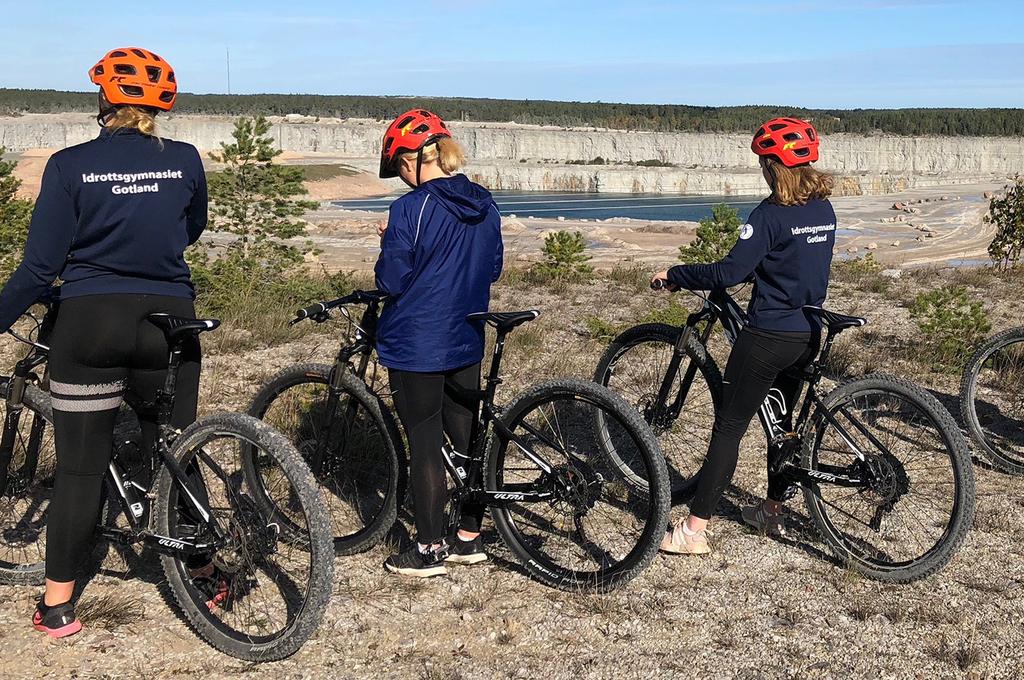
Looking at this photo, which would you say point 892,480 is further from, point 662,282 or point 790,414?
point 662,282

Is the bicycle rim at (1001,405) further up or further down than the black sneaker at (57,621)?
further up

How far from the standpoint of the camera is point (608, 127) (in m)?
149

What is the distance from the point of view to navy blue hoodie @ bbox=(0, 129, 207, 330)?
320 cm

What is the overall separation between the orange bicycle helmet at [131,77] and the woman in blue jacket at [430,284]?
2.82 feet

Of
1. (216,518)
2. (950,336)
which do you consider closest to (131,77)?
(216,518)

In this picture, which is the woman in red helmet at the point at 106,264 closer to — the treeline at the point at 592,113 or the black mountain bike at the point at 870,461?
the black mountain bike at the point at 870,461

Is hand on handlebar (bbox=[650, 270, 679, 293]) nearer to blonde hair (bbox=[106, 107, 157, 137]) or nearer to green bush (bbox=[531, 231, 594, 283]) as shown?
blonde hair (bbox=[106, 107, 157, 137])

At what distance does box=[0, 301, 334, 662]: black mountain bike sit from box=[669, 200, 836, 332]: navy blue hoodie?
2.14 m

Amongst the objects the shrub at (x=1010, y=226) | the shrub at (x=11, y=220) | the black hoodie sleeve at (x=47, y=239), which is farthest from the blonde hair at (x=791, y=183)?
the shrub at (x=1010, y=226)

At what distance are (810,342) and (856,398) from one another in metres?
0.33

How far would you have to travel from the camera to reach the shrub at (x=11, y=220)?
39.1 feet

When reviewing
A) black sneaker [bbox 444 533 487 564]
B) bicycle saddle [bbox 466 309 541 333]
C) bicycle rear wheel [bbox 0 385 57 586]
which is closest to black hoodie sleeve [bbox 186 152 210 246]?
bicycle rear wheel [bbox 0 385 57 586]

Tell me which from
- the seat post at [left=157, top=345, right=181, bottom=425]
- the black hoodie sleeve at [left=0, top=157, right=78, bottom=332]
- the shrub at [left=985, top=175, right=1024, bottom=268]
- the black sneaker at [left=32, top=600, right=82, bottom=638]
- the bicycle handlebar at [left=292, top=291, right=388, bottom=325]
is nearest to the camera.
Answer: the black hoodie sleeve at [left=0, top=157, right=78, bottom=332]

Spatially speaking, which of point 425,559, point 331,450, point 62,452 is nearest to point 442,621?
point 425,559
